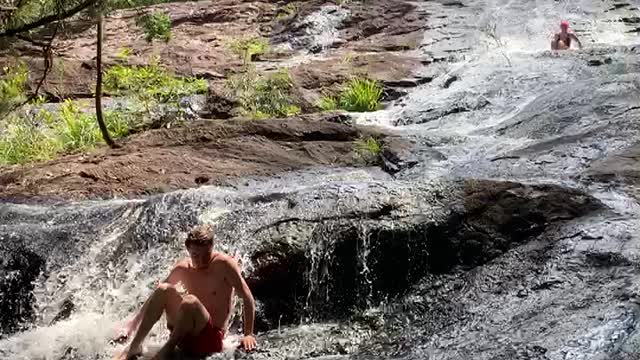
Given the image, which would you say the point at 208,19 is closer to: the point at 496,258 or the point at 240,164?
the point at 240,164

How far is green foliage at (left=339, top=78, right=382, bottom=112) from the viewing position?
12.3 metres

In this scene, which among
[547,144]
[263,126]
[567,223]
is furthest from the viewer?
[263,126]

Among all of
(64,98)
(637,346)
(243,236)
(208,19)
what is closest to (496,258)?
(637,346)

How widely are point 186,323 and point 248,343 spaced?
0.45 meters

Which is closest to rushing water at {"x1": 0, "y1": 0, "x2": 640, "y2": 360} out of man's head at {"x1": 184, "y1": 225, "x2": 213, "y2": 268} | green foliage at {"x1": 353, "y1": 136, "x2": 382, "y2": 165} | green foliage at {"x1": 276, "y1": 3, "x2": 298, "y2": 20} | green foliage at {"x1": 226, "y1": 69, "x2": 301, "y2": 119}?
green foliage at {"x1": 353, "y1": 136, "x2": 382, "y2": 165}

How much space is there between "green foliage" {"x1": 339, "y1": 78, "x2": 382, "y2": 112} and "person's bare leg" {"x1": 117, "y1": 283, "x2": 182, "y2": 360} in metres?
7.39

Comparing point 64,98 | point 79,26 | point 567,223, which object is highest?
point 79,26

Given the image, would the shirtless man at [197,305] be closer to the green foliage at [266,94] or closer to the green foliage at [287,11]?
the green foliage at [266,94]

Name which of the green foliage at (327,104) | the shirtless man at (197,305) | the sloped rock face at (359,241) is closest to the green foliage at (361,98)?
the green foliage at (327,104)

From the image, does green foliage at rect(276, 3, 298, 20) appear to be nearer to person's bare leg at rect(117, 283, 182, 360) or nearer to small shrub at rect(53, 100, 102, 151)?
small shrub at rect(53, 100, 102, 151)

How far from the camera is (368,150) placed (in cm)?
915

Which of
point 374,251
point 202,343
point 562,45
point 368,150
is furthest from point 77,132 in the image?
point 562,45

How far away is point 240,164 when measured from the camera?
29.7 ft

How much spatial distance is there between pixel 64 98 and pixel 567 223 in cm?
1051
